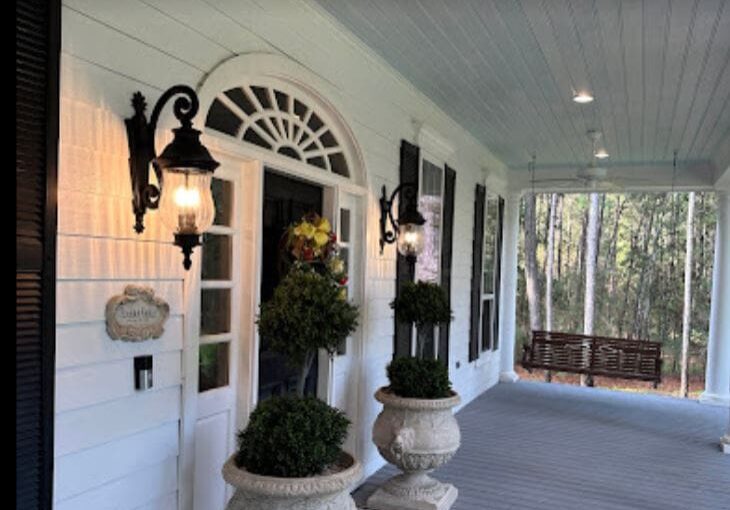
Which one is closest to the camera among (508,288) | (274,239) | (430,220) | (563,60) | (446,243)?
(274,239)

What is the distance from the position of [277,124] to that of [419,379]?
179 cm

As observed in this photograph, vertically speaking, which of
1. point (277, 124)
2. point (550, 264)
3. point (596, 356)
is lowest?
point (596, 356)

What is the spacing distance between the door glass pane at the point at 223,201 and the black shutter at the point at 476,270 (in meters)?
4.44

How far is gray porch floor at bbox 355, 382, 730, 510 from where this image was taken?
160 inches

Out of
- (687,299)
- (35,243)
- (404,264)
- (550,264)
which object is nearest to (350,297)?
(404,264)

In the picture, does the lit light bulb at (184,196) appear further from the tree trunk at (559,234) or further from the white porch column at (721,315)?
the tree trunk at (559,234)

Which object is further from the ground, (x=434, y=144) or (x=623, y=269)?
(x=434, y=144)

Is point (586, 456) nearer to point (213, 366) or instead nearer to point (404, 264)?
point (404, 264)

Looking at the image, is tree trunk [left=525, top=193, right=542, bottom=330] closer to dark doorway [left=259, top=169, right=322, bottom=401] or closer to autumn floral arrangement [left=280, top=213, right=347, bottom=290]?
dark doorway [left=259, top=169, right=322, bottom=401]

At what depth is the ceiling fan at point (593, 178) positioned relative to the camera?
6230 millimetres

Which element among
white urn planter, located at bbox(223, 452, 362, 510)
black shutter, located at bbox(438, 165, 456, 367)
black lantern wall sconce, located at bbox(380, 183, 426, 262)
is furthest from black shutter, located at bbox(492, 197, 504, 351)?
white urn planter, located at bbox(223, 452, 362, 510)

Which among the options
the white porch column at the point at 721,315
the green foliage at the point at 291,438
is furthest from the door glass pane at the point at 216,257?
the white porch column at the point at 721,315

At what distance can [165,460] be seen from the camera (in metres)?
2.40

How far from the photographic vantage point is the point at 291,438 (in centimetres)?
228
